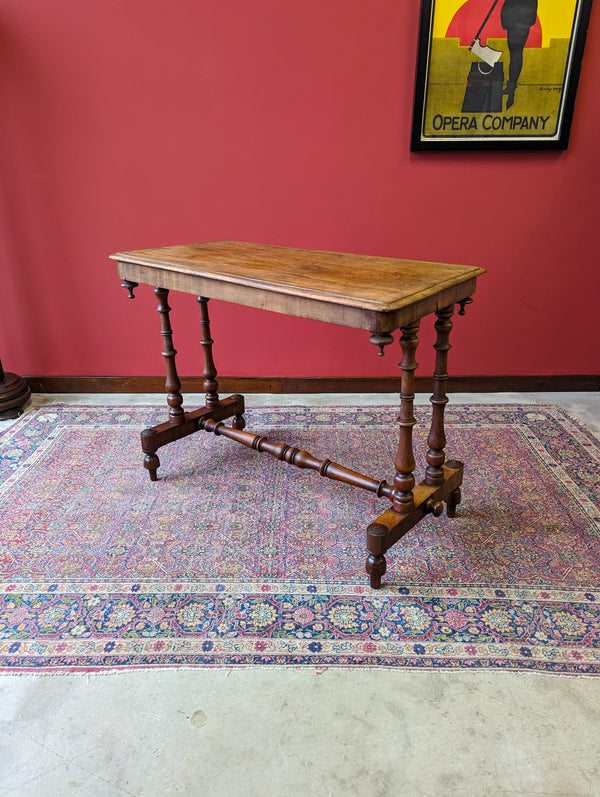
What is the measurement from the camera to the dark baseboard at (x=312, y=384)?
12.0 ft

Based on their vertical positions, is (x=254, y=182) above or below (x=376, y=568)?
above

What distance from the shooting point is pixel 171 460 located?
2.88 meters

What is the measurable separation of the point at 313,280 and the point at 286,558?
1039 millimetres

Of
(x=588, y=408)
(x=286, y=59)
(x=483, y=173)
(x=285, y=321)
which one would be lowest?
(x=588, y=408)

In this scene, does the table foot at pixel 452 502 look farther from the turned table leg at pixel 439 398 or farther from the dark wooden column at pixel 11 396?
the dark wooden column at pixel 11 396

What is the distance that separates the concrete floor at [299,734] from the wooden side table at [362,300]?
50 cm

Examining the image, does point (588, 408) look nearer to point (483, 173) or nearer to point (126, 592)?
point (483, 173)

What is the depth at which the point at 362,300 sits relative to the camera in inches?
65.1

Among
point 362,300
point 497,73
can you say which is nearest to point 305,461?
point 362,300

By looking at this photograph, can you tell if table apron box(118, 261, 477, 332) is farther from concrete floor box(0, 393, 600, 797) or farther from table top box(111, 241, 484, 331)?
concrete floor box(0, 393, 600, 797)

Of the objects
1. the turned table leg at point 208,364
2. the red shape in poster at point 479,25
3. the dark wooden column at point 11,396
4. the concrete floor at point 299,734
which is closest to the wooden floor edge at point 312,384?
the dark wooden column at point 11,396

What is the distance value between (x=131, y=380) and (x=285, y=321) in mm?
1098

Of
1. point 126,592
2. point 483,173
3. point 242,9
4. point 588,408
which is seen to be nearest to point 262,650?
point 126,592

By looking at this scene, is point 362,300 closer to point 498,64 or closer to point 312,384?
point 312,384
